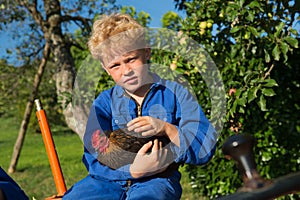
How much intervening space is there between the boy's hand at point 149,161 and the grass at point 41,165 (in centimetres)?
243

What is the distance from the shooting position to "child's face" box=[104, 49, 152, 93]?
6.79ft

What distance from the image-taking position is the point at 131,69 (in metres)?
2.08

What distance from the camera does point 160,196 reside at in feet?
6.32

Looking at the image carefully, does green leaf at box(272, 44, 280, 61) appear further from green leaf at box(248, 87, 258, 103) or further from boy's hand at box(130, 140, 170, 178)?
boy's hand at box(130, 140, 170, 178)

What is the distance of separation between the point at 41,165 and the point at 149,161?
805cm

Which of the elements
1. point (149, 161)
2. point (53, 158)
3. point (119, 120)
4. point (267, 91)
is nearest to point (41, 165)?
point (267, 91)

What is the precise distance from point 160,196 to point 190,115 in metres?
0.42

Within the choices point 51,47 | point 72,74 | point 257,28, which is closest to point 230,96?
point 257,28

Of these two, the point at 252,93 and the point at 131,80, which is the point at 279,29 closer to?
the point at 252,93

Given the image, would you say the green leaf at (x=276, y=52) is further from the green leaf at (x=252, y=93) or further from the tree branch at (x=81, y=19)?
the tree branch at (x=81, y=19)

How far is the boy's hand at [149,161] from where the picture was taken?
198 cm

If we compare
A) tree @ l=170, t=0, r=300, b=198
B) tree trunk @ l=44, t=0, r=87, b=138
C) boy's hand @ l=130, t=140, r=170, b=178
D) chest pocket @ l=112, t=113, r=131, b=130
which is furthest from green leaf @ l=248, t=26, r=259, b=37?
tree trunk @ l=44, t=0, r=87, b=138

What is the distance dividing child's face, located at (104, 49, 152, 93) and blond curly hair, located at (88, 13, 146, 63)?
0.03 metres

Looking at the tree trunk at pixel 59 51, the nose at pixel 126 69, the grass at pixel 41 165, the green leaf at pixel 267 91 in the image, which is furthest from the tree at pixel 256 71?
the tree trunk at pixel 59 51
